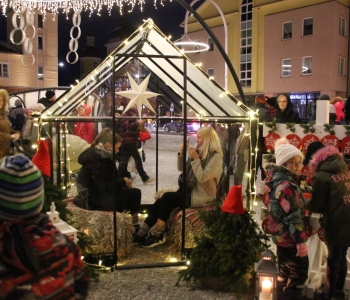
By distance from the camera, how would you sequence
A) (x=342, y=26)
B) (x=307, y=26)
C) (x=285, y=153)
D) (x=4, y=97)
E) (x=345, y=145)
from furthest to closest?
(x=307, y=26), (x=342, y=26), (x=4, y=97), (x=345, y=145), (x=285, y=153)

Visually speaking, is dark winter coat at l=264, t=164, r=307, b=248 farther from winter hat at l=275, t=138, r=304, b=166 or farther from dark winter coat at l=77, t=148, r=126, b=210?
dark winter coat at l=77, t=148, r=126, b=210

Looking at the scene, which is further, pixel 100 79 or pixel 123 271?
pixel 100 79

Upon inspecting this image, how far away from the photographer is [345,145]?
6188mm

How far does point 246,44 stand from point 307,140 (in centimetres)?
2823

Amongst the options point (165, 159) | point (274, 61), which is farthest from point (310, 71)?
point (165, 159)

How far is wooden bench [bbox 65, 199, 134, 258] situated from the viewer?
520 cm

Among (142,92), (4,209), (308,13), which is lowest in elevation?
(4,209)

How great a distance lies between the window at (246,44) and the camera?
33031 millimetres

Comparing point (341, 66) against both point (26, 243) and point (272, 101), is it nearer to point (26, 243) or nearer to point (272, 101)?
point (272, 101)

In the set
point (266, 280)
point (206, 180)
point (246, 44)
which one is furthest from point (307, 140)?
point (246, 44)

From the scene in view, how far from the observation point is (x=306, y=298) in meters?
4.33

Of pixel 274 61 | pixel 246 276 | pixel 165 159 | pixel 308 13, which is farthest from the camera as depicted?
pixel 274 61

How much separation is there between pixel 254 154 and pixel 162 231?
5.30 feet

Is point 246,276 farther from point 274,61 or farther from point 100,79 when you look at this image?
point 274,61
